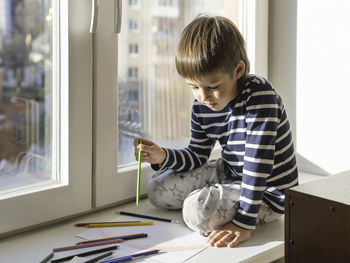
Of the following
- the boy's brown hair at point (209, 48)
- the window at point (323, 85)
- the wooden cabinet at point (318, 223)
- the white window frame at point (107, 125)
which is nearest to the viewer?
the wooden cabinet at point (318, 223)

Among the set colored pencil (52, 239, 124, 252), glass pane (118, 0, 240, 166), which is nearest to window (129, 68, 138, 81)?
glass pane (118, 0, 240, 166)

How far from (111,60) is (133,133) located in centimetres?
22

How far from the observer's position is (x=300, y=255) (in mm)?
921

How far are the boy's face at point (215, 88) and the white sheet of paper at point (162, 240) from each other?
29 centimetres

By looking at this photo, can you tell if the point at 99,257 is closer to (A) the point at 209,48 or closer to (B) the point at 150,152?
(B) the point at 150,152

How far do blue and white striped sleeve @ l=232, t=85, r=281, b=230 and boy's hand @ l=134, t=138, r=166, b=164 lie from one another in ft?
0.77

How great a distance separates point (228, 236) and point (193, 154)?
12.2 inches

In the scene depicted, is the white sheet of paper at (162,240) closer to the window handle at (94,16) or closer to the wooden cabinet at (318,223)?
the wooden cabinet at (318,223)

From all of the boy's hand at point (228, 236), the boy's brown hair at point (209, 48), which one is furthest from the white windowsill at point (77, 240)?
the boy's brown hair at point (209, 48)

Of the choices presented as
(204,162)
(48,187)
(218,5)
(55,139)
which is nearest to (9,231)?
(48,187)

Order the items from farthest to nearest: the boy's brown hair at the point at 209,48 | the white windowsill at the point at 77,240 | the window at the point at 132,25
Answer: the window at the point at 132,25, the boy's brown hair at the point at 209,48, the white windowsill at the point at 77,240

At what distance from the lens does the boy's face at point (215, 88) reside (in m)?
1.08

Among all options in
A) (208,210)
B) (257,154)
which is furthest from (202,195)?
(257,154)

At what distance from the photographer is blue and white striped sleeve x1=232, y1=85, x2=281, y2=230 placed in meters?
1.07
